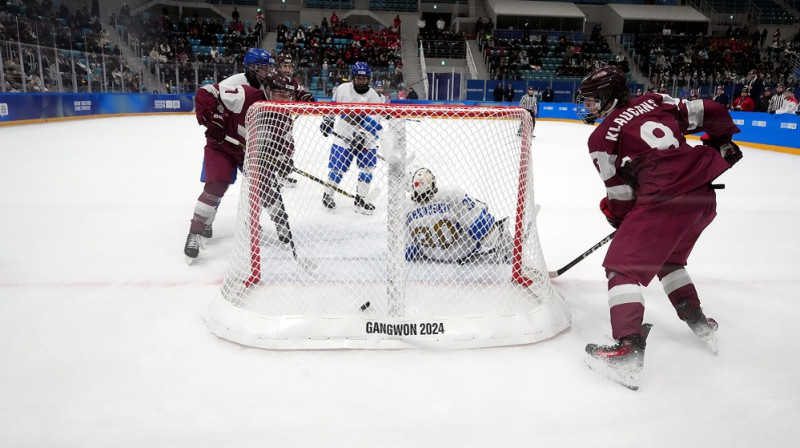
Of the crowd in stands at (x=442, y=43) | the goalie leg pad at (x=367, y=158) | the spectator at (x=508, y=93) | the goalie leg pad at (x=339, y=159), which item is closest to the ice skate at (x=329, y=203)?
the goalie leg pad at (x=339, y=159)

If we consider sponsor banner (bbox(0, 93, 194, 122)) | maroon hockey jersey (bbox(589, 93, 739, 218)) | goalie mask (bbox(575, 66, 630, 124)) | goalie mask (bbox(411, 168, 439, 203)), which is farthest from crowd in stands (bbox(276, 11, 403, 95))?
maroon hockey jersey (bbox(589, 93, 739, 218))

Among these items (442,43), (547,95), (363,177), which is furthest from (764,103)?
(442,43)

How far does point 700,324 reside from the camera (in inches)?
76.9

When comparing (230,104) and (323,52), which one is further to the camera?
(323,52)

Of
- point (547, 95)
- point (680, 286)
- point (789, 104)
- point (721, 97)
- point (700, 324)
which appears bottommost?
point (700, 324)

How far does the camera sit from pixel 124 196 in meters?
4.55

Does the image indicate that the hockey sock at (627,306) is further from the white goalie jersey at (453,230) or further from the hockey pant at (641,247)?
the white goalie jersey at (453,230)

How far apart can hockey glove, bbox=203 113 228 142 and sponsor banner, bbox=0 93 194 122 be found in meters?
8.93

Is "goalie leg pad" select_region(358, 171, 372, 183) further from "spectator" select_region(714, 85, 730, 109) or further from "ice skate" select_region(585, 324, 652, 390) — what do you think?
"spectator" select_region(714, 85, 730, 109)

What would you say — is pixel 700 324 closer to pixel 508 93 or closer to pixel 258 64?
pixel 258 64

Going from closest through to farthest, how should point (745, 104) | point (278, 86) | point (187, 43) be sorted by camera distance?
point (278, 86)
point (745, 104)
point (187, 43)

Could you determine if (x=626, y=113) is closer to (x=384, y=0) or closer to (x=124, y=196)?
(x=124, y=196)

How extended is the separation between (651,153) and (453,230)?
3.59 feet

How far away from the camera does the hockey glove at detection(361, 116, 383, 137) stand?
2.25m
